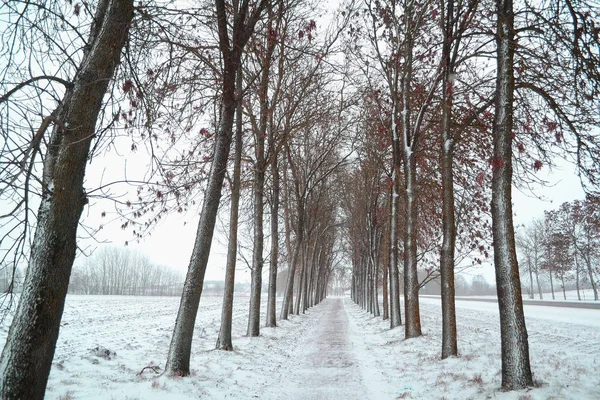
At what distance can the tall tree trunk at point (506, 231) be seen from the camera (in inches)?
196

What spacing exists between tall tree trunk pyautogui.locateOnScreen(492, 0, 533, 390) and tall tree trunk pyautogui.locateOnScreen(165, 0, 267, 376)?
408 cm

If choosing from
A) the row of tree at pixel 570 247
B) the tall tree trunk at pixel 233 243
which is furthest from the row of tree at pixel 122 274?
the tall tree trunk at pixel 233 243

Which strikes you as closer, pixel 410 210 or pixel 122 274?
pixel 410 210

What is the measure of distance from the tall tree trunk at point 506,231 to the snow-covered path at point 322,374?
220 centimetres

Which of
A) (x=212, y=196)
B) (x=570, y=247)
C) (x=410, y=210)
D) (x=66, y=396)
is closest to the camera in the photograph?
(x=66, y=396)

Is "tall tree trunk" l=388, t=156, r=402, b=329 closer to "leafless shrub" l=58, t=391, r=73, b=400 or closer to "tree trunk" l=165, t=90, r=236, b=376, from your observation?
"tree trunk" l=165, t=90, r=236, b=376

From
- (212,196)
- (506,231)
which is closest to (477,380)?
(506,231)

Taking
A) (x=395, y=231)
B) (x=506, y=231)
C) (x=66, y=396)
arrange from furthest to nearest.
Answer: (x=395, y=231) → (x=506, y=231) → (x=66, y=396)

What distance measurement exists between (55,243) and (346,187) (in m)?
21.5

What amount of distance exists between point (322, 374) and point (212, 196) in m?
3.87

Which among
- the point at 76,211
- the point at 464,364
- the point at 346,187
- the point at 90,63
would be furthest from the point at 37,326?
the point at 346,187

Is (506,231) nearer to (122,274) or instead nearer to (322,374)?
(322,374)

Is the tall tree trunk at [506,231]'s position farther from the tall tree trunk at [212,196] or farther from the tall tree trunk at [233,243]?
the tall tree trunk at [233,243]

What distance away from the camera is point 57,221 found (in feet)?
10.9
